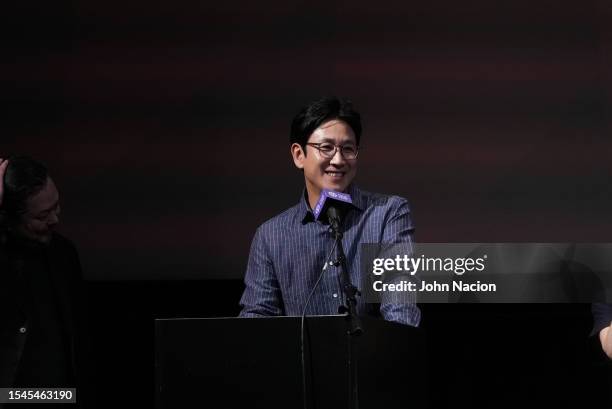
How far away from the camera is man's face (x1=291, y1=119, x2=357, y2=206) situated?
3.07 metres

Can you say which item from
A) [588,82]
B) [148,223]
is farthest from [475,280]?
[148,223]

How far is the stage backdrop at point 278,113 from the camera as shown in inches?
157

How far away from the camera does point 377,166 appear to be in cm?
404

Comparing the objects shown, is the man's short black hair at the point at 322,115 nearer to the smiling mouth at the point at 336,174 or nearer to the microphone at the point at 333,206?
the smiling mouth at the point at 336,174

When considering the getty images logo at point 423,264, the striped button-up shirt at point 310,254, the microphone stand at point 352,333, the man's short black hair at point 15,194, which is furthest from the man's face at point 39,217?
the microphone stand at point 352,333

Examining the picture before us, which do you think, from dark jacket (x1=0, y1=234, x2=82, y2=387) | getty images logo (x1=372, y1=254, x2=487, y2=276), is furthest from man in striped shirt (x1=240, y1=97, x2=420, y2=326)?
dark jacket (x1=0, y1=234, x2=82, y2=387)

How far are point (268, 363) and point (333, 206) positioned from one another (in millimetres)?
427

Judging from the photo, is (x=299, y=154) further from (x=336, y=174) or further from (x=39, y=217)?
(x=39, y=217)

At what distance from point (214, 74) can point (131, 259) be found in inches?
35.2

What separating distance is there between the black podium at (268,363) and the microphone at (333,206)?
0.25 metres

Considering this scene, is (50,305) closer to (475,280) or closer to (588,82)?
(475,280)

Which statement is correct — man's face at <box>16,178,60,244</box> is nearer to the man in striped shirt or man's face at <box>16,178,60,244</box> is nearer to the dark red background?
the man in striped shirt

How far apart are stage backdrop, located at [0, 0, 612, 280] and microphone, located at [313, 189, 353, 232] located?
1667 mm

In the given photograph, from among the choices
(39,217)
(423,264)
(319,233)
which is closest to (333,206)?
(423,264)
